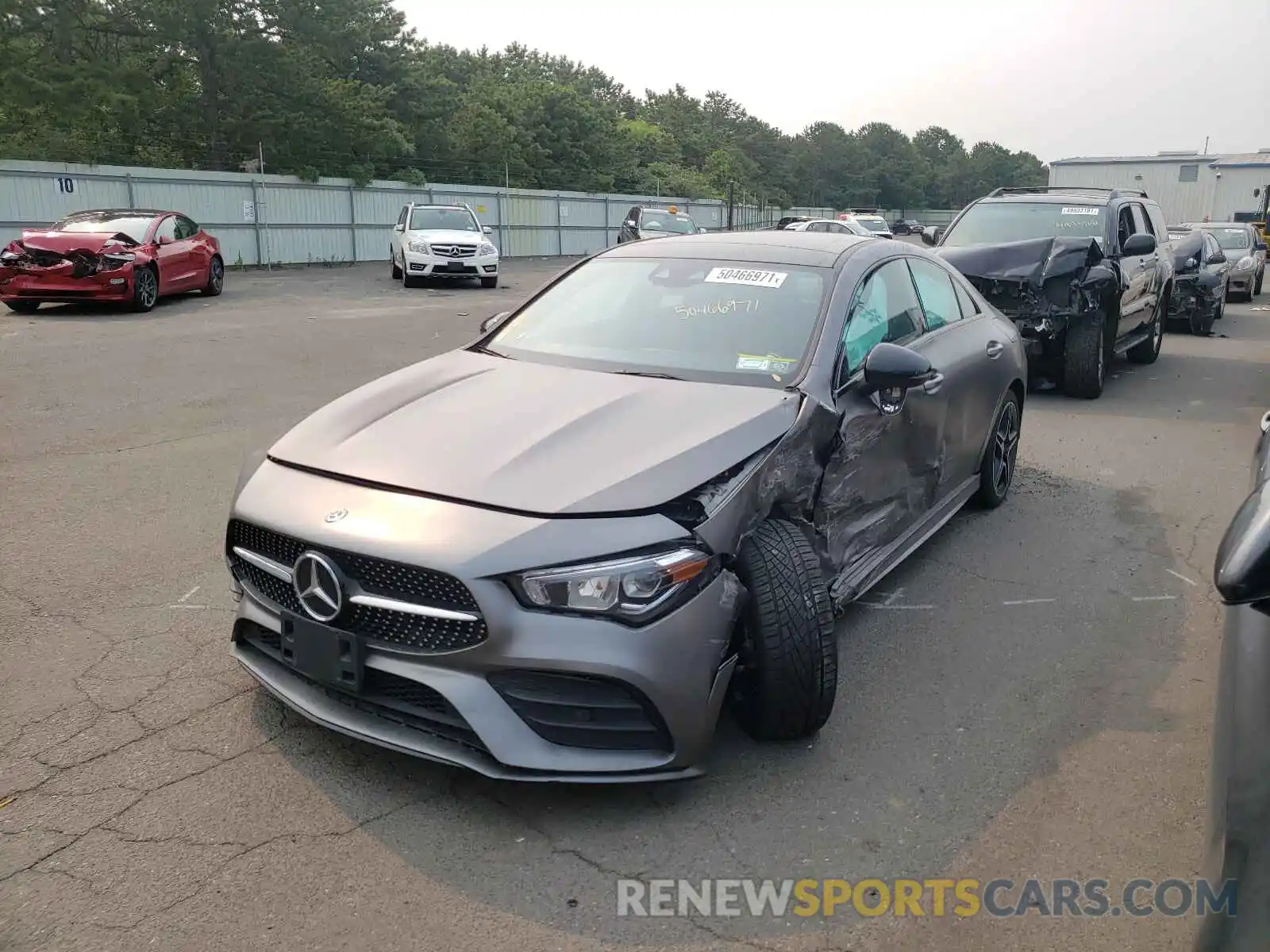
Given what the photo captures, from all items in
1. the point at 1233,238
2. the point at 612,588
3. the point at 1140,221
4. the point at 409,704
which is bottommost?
the point at 409,704

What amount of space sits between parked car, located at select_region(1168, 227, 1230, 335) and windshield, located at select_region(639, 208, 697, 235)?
12.1 m

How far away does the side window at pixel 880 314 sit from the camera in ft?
13.5

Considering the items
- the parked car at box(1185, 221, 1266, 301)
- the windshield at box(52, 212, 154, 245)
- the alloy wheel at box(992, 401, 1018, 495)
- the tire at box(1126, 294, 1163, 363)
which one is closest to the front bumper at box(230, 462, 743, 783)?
the alloy wheel at box(992, 401, 1018, 495)

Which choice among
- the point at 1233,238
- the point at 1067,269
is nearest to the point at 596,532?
the point at 1067,269

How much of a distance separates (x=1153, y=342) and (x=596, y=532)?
11369mm

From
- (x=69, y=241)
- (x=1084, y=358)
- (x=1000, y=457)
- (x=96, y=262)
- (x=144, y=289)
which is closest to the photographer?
(x=1000, y=457)

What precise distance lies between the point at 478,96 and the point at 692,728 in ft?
164

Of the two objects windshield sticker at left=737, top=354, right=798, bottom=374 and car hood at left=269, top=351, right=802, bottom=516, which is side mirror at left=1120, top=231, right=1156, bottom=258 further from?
car hood at left=269, top=351, right=802, bottom=516

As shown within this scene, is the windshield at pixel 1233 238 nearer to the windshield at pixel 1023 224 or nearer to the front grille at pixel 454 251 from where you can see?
the windshield at pixel 1023 224

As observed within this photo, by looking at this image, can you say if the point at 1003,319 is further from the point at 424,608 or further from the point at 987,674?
the point at 424,608

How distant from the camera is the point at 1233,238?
68.4 ft

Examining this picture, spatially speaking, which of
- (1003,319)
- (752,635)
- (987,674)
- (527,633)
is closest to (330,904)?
(527,633)

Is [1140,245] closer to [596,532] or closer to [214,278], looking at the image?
[596,532]

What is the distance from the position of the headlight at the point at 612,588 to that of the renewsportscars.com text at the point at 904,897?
727 millimetres
